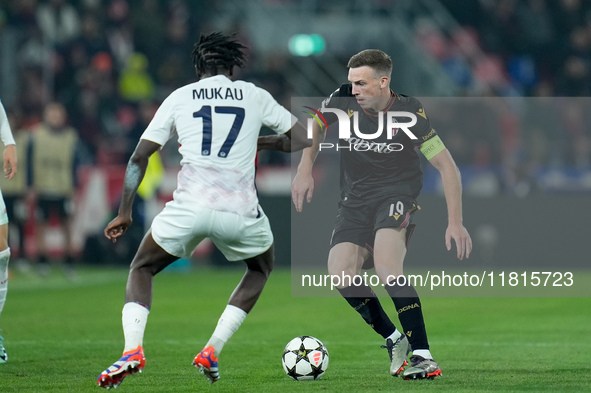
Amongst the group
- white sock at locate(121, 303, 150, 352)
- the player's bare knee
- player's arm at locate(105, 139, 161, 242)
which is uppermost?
player's arm at locate(105, 139, 161, 242)

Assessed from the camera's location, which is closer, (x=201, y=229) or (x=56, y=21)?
(x=201, y=229)

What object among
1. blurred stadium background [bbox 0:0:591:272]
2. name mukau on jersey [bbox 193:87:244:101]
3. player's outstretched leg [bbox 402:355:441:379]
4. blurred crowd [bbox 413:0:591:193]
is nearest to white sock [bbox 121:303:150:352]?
name mukau on jersey [bbox 193:87:244:101]

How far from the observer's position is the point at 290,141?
247 inches

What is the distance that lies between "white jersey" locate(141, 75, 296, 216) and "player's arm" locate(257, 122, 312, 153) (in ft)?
1.02

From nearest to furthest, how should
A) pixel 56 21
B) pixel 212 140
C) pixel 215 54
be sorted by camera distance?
1. pixel 212 140
2. pixel 215 54
3. pixel 56 21

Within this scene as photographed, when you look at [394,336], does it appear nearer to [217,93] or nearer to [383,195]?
[383,195]

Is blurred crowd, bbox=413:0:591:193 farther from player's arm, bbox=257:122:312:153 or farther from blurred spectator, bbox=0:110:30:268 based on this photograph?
player's arm, bbox=257:122:312:153

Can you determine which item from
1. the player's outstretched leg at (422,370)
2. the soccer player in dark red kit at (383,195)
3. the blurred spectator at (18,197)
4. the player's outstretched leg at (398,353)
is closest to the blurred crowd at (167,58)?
the blurred spectator at (18,197)

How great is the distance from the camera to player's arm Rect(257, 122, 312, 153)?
6250 millimetres

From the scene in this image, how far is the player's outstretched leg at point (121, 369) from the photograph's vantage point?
18.1 ft

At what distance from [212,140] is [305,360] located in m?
1.66

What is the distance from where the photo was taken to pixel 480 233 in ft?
55.2

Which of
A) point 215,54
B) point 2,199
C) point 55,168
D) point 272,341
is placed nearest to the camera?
point 215,54

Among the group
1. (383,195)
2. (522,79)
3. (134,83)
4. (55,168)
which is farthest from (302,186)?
(522,79)
